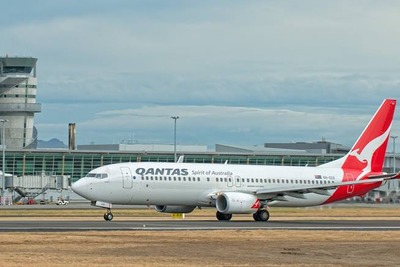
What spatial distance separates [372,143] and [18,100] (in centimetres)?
12674

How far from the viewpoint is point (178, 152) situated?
517 feet

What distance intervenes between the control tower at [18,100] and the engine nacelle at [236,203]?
124 metres

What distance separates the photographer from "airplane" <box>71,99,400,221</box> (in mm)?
62281

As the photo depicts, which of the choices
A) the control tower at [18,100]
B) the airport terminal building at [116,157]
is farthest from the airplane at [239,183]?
the control tower at [18,100]

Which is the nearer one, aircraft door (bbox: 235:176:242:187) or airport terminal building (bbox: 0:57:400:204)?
aircraft door (bbox: 235:176:242:187)

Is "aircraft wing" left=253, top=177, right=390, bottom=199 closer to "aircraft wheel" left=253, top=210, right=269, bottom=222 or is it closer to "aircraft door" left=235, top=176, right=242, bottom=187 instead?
"aircraft door" left=235, top=176, right=242, bottom=187

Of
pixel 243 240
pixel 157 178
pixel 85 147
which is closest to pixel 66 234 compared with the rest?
pixel 243 240

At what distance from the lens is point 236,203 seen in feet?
206

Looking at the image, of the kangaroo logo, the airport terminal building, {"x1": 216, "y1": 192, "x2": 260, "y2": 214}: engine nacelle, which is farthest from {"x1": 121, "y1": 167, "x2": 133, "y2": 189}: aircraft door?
the airport terminal building

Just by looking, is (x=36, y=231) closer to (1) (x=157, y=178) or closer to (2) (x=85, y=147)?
(1) (x=157, y=178)

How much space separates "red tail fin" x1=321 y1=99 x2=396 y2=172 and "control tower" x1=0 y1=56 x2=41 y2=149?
119m

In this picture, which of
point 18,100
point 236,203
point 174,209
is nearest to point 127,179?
point 174,209

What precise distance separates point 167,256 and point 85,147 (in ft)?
466

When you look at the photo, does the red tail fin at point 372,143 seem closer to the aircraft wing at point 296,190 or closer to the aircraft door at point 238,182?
the aircraft wing at point 296,190
